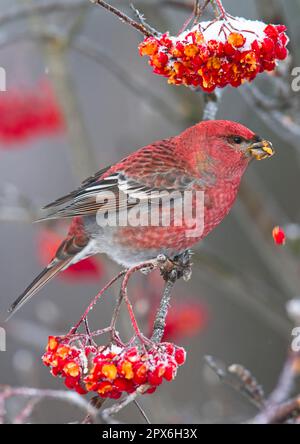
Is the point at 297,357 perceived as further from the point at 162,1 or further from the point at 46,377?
the point at 46,377

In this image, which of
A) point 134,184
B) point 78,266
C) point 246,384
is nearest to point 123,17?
point 134,184

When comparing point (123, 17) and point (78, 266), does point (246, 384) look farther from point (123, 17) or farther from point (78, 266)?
point (78, 266)

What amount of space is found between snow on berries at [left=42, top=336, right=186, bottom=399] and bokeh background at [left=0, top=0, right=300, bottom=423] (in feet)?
4.03

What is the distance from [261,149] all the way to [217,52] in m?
0.55

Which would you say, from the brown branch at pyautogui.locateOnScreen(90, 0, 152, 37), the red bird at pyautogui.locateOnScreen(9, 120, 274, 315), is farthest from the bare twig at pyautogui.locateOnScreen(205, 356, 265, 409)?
the brown branch at pyautogui.locateOnScreen(90, 0, 152, 37)

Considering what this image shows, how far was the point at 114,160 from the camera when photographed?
5.14 metres

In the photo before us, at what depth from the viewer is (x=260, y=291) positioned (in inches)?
145

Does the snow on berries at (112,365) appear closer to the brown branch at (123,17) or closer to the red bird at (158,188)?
the red bird at (158,188)

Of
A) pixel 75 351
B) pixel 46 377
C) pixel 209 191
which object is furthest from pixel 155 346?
pixel 46 377

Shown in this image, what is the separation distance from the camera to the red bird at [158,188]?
2.47m

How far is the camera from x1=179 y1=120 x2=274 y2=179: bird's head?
7.66ft

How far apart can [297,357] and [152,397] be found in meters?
1.79

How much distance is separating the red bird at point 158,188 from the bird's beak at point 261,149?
4 centimetres

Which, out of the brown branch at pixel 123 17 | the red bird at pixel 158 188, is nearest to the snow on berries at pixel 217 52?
the brown branch at pixel 123 17
